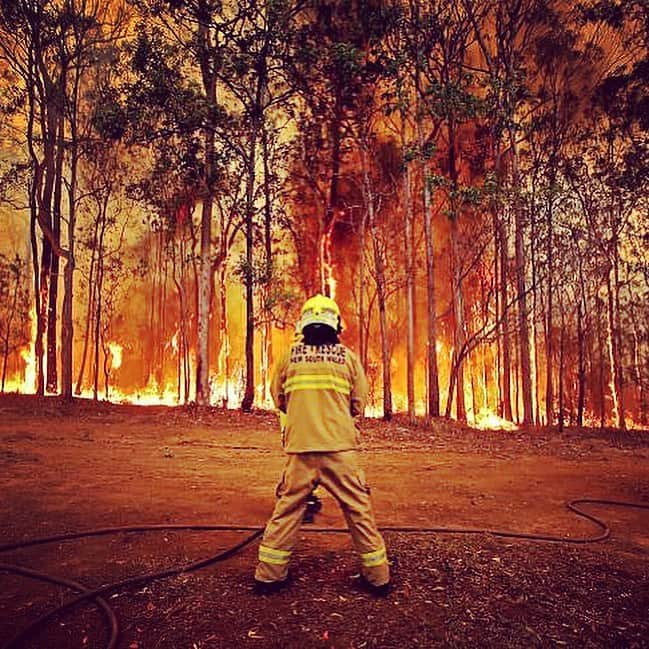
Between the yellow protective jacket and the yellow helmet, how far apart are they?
0.15 m

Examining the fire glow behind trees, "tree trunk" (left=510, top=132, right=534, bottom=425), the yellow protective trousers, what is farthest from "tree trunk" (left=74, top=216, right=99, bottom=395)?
the yellow protective trousers

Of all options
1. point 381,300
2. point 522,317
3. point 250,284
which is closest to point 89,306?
point 250,284

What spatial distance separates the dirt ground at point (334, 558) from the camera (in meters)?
3.32

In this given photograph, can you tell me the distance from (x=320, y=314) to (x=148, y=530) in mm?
2566

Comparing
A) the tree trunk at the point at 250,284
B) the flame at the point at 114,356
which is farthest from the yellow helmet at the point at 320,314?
the flame at the point at 114,356

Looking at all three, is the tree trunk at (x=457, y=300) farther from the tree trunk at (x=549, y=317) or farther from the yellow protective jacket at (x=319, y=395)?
the yellow protective jacket at (x=319, y=395)

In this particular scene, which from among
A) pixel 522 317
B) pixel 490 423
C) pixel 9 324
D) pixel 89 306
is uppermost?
pixel 89 306

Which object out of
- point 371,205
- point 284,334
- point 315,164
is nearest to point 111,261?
point 284,334

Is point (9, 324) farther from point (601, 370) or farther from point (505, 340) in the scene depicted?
point (601, 370)

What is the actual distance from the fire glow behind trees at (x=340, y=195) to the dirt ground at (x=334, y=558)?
336 inches

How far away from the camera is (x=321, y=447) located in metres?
3.83

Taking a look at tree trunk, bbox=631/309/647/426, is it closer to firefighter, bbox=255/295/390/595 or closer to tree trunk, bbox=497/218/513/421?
tree trunk, bbox=497/218/513/421

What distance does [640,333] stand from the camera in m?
19.5

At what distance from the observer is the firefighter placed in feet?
12.4
